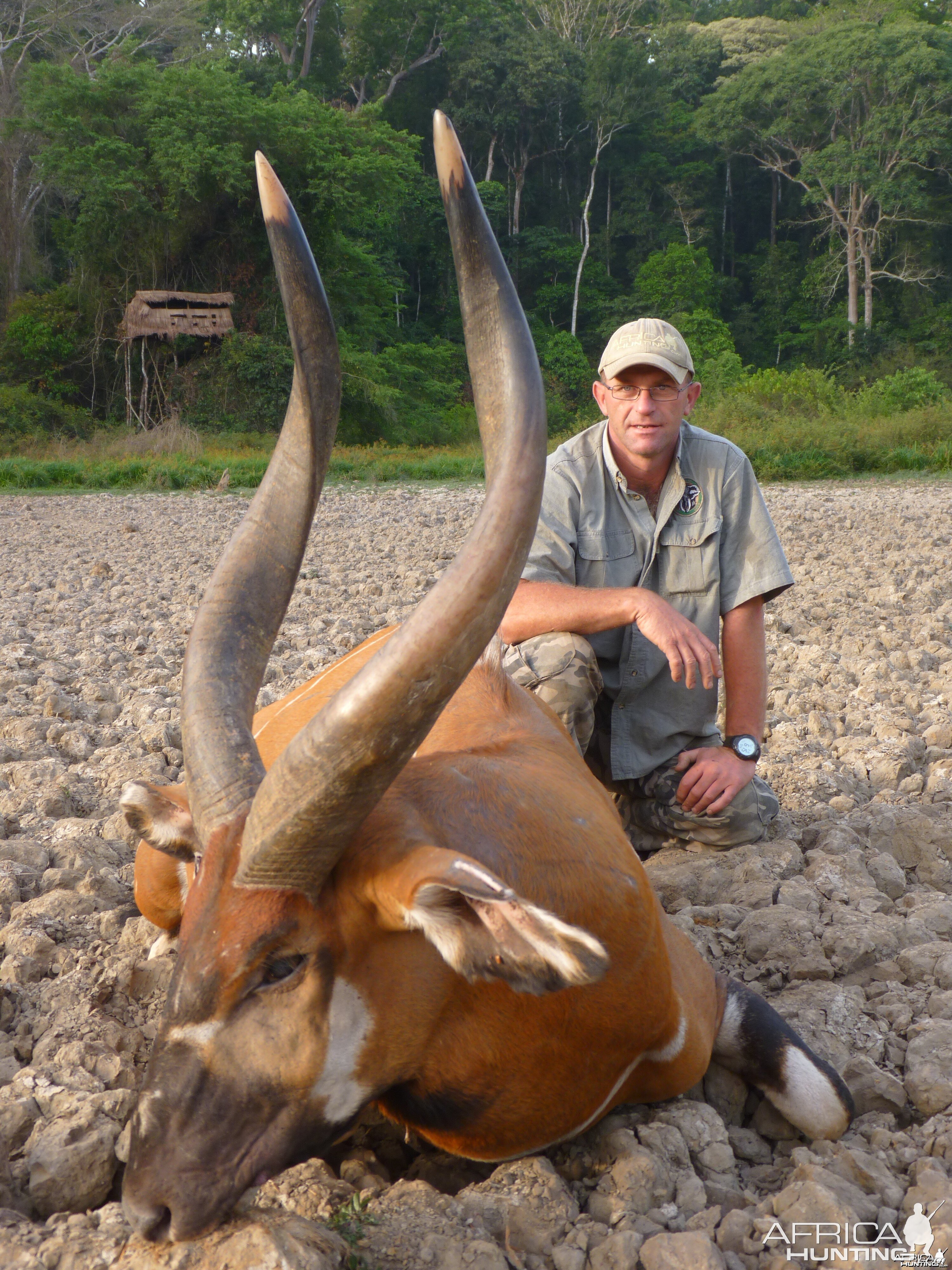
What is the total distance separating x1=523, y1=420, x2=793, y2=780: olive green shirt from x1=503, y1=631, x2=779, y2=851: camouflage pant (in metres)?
0.09

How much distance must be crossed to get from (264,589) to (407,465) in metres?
18.5

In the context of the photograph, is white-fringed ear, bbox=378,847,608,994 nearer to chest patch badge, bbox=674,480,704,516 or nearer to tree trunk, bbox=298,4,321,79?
chest patch badge, bbox=674,480,704,516

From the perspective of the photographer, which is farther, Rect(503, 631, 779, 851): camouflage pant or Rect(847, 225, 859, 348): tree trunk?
Rect(847, 225, 859, 348): tree trunk

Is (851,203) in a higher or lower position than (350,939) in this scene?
higher

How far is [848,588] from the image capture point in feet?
25.2

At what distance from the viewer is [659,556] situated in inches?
157

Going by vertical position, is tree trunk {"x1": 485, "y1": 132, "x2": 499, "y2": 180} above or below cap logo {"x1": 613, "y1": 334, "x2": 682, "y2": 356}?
above

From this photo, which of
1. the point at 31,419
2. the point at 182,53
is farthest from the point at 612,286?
the point at 31,419

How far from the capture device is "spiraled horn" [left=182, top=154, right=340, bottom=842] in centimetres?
237

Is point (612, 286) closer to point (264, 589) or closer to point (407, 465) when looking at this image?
point (407, 465)

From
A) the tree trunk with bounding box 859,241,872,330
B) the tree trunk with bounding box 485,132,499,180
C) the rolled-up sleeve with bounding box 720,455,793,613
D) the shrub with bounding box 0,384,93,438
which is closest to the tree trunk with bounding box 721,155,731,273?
the tree trunk with bounding box 859,241,872,330

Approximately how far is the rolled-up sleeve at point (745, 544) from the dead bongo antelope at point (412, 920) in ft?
5.49

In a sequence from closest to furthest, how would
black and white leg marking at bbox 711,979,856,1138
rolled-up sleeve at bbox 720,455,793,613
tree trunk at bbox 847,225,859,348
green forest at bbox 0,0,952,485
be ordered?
black and white leg marking at bbox 711,979,856,1138 → rolled-up sleeve at bbox 720,455,793,613 → green forest at bbox 0,0,952,485 → tree trunk at bbox 847,225,859,348

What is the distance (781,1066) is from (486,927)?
3.45 ft
